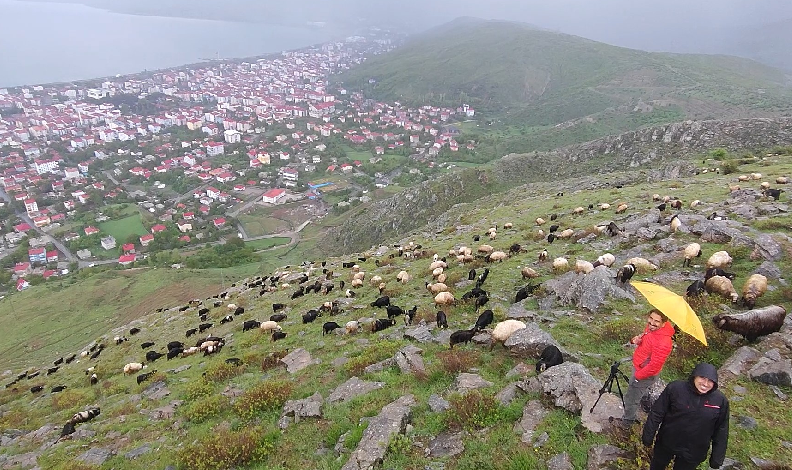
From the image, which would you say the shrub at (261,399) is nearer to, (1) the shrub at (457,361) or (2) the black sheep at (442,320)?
(1) the shrub at (457,361)

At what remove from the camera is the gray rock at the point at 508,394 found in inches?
310

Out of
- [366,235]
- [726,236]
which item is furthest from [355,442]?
[366,235]

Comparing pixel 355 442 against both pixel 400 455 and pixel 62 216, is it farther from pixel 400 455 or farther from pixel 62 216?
pixel 62 216

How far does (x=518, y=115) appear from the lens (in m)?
170

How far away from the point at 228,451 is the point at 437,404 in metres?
4.30

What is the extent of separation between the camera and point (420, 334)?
11734mm

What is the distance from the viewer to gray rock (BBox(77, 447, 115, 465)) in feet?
Result: 30.9

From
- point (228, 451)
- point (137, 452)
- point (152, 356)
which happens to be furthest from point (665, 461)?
point (152, 356)

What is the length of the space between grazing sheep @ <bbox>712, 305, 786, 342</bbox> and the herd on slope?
0.05 feet

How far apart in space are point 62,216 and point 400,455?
125637mm

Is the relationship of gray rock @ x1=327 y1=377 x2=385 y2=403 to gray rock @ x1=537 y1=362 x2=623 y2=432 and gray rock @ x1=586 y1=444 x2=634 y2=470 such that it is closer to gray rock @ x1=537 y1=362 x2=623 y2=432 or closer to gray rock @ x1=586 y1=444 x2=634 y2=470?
gray rock @ x1=537 y1=362 x2=623 y2=432

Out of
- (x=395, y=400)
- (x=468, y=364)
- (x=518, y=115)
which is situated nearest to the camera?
(x=395, y=400)

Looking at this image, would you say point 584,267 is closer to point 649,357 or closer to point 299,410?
point 649,357

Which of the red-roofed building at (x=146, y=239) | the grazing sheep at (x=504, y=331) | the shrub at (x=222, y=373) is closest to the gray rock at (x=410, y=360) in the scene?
the grazing sheep at (x=504, y=331)
